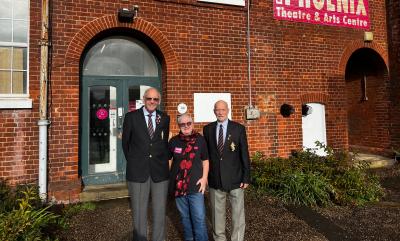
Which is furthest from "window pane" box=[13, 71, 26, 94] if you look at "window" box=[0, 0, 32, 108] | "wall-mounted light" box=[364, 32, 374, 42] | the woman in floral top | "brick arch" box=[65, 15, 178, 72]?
"wall-mounted light" box=[364, 32, 374, 42]

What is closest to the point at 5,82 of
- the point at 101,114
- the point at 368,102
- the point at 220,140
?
the point at 101,114

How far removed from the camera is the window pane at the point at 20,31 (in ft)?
19.7

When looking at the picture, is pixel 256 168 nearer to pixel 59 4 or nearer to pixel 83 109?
pixel 83 109

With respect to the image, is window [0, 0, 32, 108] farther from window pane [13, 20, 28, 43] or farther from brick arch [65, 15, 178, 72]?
brick arch [65, 15, 178, 72]

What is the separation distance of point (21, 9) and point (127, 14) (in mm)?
1871

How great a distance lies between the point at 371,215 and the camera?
5359mm

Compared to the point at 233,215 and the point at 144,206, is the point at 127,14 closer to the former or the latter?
the point at 144,206

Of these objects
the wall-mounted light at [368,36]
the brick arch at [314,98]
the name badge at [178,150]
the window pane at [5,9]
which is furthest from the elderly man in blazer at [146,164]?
the wall-mounted light at [368,36]

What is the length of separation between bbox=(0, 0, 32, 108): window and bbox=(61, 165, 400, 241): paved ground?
2447 mm

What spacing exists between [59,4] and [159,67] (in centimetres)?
229

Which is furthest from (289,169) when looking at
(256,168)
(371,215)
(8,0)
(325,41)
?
(8,0)

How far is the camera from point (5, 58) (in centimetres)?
593

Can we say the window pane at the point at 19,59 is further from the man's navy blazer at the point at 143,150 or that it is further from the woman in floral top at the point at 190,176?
the woman in floral top at the point at 190,176

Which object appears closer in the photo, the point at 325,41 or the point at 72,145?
the point at 72,145
